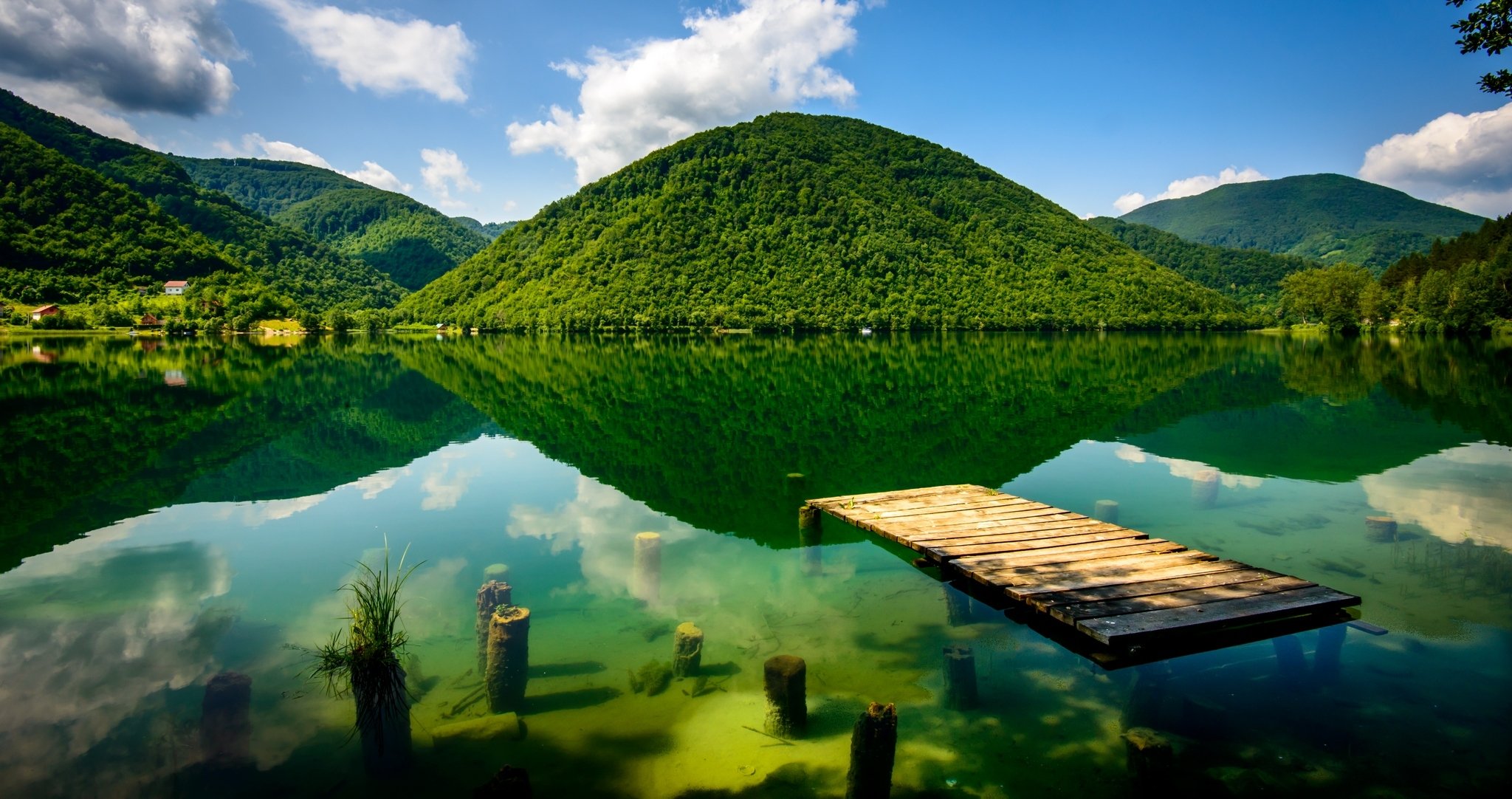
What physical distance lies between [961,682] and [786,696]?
1.67 m

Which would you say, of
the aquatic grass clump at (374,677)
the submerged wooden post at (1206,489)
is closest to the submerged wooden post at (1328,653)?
the submerged wooden post at (1206,489)

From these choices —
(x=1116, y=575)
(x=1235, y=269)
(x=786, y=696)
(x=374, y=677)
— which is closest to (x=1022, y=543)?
(x=1116, y=575)

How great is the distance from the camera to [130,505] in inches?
527

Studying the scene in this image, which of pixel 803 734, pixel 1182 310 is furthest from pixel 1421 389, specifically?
pixel 1182 310

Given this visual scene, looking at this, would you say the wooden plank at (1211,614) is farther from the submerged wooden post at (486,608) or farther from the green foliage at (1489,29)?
the green foliage at (1489,29)

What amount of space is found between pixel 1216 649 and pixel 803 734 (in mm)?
4430

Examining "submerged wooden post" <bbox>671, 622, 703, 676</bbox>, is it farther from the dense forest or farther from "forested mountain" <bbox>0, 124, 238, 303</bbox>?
"forested mountain" <bbox>0, 124, 238, 303</bbox>

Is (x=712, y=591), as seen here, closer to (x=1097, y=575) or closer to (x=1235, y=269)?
(x=1097, y=575)

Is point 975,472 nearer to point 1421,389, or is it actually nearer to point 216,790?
point 216,790

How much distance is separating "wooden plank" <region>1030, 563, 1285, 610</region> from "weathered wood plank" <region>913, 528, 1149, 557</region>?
1.52 m

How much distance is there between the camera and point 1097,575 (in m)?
8.75

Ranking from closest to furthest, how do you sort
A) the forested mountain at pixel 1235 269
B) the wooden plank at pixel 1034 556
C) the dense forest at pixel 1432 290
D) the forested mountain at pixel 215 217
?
1. the wooden plank at pixel 1034 556
2. the dense forest at pixel 1432 290
3. the forested mountain at pixel 215 217
4. the forested mountain at pixel 1235 269

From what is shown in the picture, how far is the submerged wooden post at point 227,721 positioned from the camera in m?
5.85

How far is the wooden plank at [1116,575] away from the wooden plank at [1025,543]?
0.86 metres
